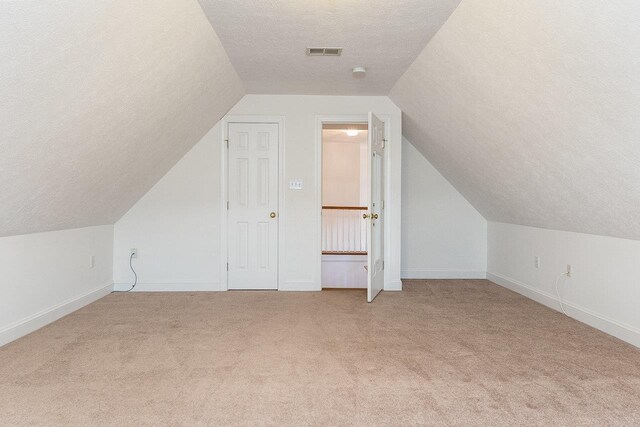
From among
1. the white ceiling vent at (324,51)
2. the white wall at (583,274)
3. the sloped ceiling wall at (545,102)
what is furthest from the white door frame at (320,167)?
the white wall at (583,274)

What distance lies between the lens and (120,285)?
17.1 ft

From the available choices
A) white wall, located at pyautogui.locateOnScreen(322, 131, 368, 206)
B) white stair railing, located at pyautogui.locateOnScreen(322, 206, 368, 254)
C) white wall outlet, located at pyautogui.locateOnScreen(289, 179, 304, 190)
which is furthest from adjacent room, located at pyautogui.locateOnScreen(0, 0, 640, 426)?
white wall, located at pyautogui.locateOnScreen(322, 131, 368, 206)

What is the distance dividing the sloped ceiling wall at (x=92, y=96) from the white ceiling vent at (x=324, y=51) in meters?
0.79

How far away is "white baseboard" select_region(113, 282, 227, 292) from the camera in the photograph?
521 centimetres

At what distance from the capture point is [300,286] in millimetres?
5305

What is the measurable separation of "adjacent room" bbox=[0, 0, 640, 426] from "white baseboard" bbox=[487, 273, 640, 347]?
2 centimetres

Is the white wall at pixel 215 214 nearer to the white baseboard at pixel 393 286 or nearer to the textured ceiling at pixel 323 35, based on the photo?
the white baseboard at pixel 393 286

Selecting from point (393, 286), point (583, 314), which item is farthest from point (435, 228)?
point (583, 314)

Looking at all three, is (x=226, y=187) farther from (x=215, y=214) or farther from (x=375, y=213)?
(x=375, y=213)

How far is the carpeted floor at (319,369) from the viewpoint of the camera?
2.20 m

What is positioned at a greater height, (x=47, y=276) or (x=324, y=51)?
(x=324, y=51)

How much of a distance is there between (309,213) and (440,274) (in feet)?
A: 7.18

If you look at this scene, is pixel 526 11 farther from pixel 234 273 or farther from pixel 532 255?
pixel 234 273

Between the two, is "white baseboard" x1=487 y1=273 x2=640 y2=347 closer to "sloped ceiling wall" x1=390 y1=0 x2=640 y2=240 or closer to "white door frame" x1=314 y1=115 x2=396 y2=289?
"sloped ceiling wall" x1=390 y1=0 x2=640 y2=240
